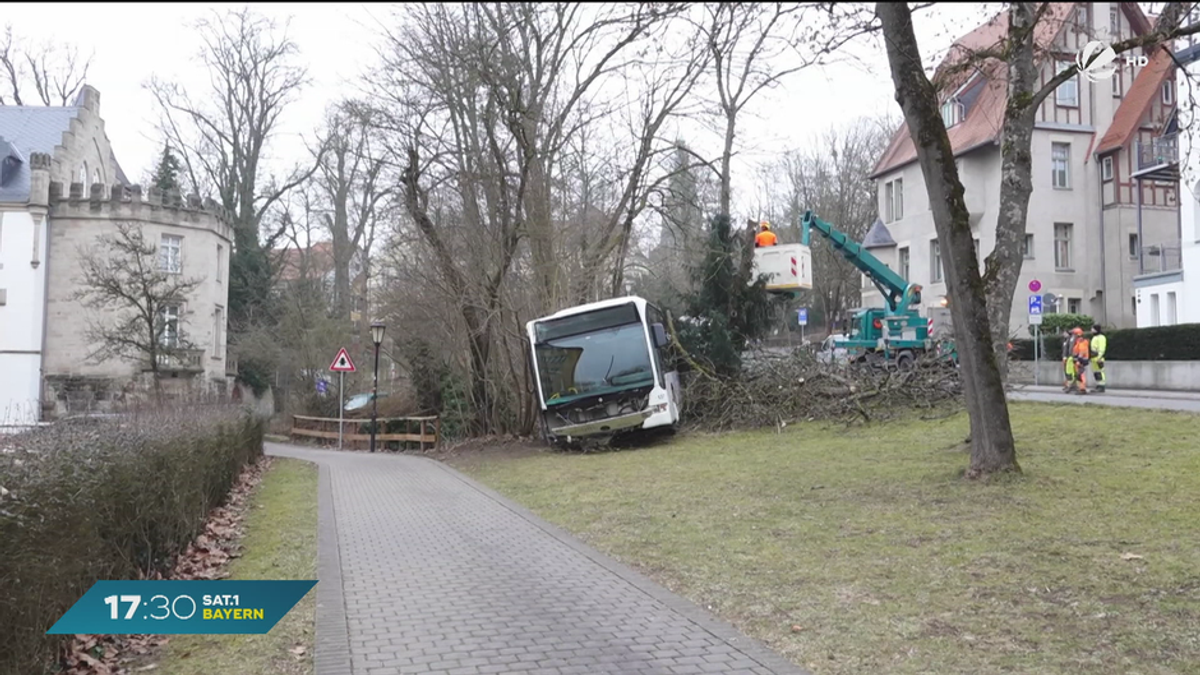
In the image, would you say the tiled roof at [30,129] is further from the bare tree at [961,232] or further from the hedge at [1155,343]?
the bare tree at [961,232]

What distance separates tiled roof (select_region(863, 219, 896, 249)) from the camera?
47456mm

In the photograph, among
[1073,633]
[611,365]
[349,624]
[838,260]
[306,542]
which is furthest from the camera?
[838,260]

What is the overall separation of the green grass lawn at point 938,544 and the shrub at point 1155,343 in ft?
39.7

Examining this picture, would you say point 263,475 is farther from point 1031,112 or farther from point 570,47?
point 1031,112

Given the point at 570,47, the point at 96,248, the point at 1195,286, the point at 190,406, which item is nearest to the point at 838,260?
the point at 1195,286

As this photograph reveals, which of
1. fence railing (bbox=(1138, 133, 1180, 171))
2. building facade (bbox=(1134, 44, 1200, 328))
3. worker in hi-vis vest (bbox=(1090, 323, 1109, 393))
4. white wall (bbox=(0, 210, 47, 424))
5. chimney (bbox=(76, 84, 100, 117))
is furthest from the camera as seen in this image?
chimney (bbox=(76, 84, 100, 117))

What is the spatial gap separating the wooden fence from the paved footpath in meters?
17.0

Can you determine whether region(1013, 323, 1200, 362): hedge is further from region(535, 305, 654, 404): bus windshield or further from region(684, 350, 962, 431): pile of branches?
region(535, 305, 654, 404): bus windshield

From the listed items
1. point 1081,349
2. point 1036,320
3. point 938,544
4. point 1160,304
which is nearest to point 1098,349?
point 1081,349

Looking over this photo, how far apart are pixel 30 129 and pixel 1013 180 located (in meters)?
45.3

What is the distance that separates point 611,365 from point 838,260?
107 ft

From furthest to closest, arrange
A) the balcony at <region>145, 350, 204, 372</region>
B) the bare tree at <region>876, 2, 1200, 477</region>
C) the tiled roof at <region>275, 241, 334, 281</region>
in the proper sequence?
1. the tiled roof at <region>275, 241, 334, 281</region>
2. the balcony at <region>145, 350, 204, 372</region>
3. the bare tree at <region>876, 2, 1200, 477</region>

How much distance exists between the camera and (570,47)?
23.2 metres

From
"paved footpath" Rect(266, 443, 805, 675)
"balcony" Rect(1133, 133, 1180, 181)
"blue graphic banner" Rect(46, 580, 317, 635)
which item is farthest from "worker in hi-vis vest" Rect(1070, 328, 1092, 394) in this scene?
Result: "blue graphic banner" Rect(46, 580, 317, 635)
